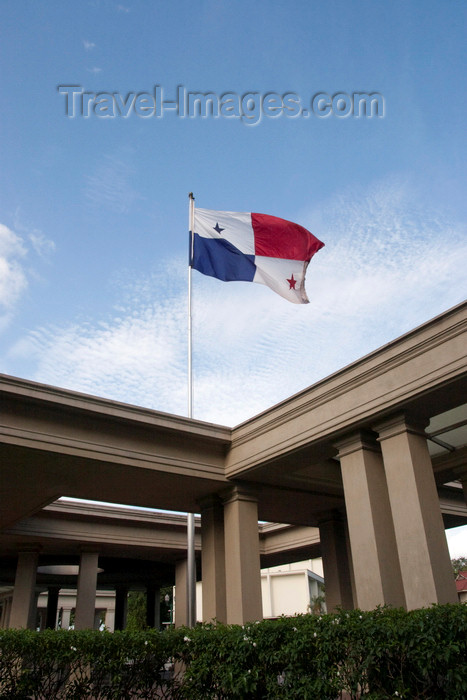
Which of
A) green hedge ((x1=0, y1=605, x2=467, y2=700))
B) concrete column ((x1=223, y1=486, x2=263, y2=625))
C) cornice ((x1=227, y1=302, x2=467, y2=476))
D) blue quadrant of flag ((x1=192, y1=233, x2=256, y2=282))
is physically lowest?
green hedge ((x1=0, y1=605, x2=467, y2=700))

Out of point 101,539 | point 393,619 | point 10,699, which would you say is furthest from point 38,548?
point 393,619

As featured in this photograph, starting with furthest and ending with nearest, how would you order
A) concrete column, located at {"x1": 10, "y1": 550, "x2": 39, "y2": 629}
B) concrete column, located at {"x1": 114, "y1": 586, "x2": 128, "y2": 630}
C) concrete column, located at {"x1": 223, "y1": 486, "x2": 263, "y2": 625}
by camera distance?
1. concrete column, located at {"x1": 114, "y1": 586, "x2": 128, "y2": 630}
2. concrete column, located at {"x1": 10, "y1": 550, "x2": 39, "y2": 629}
3. concrete column, located at {"x1": 223, "y1": 486, "x2": 263, "y2": 625}

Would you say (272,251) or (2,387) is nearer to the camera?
(2,387)

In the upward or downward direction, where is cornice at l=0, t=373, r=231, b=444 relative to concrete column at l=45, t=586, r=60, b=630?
upward

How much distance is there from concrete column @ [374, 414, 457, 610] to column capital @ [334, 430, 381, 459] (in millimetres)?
429

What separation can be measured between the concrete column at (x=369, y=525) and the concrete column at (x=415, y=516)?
18.6 inches

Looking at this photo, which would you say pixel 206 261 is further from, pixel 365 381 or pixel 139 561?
pixel 139 561

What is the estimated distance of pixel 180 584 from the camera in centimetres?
2250

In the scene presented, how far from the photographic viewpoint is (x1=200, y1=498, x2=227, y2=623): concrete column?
13.0 m

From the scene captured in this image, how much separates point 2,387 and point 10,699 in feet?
16.0

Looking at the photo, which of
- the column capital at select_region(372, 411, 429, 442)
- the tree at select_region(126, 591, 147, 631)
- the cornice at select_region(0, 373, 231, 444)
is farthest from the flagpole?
the tree at select_region(126, 591, 147, 631)

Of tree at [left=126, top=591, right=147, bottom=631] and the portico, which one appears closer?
the portico

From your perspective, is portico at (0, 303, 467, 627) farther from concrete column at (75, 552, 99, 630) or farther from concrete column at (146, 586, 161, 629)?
concrete column at (146, 586, 161, 629)

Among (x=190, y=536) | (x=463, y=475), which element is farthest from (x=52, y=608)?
(x=463, y=475)
